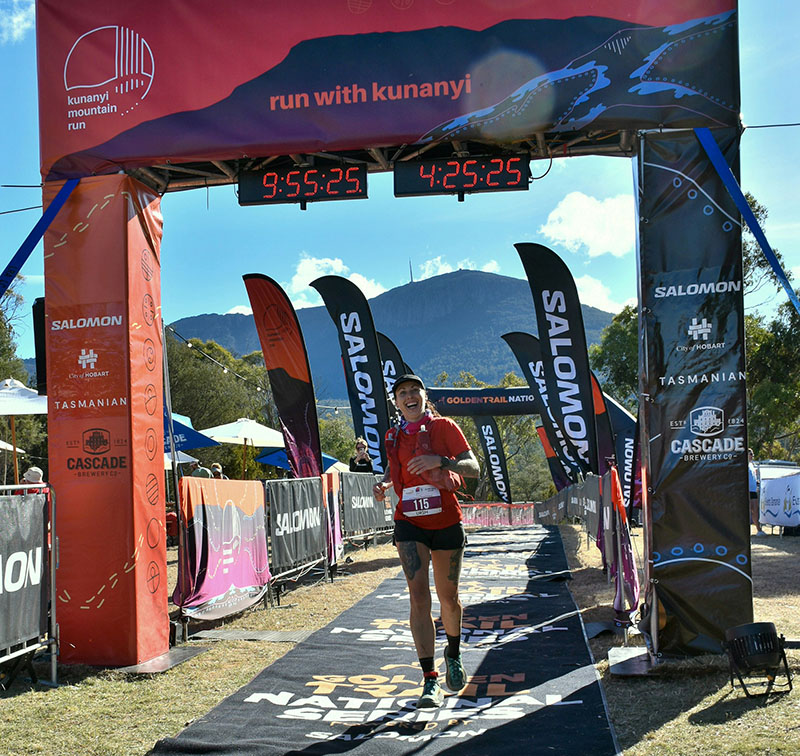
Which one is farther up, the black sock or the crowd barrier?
the crowd barrier

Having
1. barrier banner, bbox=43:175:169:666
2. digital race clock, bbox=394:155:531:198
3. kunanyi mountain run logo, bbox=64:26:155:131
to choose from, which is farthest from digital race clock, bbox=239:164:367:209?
kunanyi mountain run logo, bbox=64:26:155:131

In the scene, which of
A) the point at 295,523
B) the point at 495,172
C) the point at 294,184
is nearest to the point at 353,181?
the point at 294,184

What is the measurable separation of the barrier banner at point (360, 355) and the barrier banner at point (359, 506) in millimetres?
823

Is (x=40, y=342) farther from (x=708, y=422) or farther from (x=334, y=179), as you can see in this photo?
(x=708, y=422)

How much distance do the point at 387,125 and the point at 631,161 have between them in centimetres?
190

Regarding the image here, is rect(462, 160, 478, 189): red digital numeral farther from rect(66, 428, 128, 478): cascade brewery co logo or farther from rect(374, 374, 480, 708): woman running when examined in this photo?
rect(66, 428, 128, 478): cascade brewery co logo

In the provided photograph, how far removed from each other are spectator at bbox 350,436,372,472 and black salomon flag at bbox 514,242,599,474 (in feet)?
14.5

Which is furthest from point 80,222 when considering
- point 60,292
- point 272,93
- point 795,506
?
point 795,506

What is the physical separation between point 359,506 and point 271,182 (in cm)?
894

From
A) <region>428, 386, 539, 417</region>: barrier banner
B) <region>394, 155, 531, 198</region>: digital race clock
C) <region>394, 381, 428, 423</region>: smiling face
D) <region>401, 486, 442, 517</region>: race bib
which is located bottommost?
<region>401, 486, 442, 517</region>: race bib

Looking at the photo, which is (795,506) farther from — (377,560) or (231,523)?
(231,523)

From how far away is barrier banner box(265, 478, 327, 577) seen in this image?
9.16 m

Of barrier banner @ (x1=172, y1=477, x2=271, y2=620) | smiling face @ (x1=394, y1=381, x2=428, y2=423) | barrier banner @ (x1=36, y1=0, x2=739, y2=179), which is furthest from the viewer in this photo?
barrier banner @ (x1=172, y1=477, x2=271, y2=620)

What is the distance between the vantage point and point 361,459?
1543 cm
